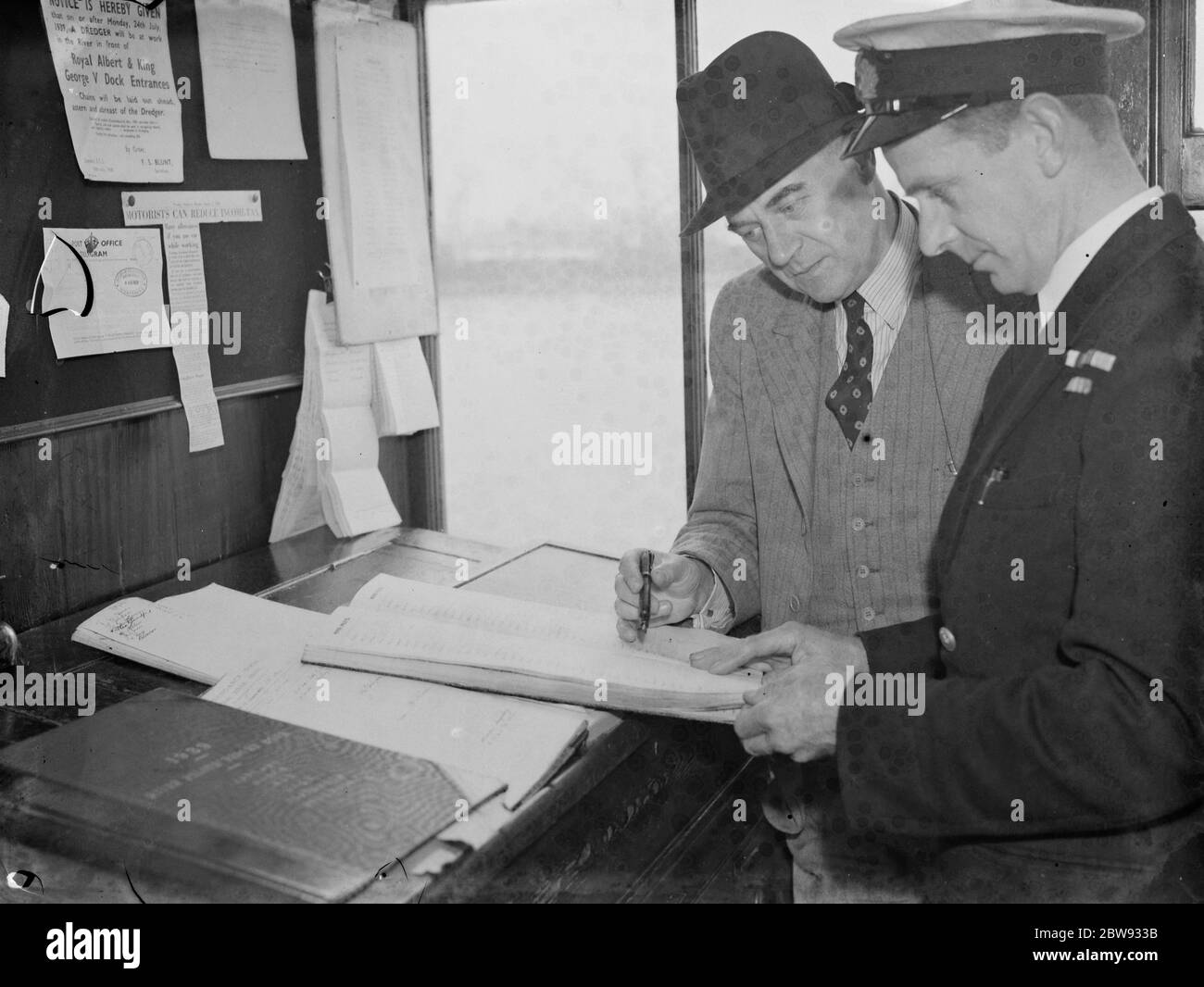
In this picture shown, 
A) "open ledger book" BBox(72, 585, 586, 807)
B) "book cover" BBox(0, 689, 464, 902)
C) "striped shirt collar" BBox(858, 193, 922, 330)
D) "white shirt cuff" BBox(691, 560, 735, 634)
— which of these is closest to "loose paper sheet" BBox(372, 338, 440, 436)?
"open ledger book" BBox(72, 585, 586, 807)

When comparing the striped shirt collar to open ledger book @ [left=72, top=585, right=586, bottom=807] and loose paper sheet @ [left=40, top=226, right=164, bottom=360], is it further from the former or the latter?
loose paper sheet @ [left=40, top=226, right=164, bottom=360]

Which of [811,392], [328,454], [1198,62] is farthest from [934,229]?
[328,454]

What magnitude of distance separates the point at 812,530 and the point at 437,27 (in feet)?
4.14

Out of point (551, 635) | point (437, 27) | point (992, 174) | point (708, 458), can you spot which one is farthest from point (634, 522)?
point (992, 174)

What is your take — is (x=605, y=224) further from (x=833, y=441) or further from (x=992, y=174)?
(x=992, y=174)

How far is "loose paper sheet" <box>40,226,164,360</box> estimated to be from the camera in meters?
1.52

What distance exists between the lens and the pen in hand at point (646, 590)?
4.25 ft

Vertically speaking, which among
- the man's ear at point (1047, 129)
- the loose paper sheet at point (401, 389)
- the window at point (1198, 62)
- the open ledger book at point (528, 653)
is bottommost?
the open ledger book at point (528, 653)

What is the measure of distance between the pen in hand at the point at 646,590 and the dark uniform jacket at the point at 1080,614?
30 cm

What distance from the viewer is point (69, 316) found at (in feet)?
5.09

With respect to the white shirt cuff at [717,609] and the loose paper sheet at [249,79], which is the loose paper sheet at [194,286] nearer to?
the loose paper sheet at [249,79]

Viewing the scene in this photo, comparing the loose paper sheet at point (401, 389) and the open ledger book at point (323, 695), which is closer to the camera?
the open ledger book at point (323, 695)

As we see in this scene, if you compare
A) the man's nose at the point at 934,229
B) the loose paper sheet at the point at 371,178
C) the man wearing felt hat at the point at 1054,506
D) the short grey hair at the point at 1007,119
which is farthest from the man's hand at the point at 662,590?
the loose paper sheet at the point at 371,178

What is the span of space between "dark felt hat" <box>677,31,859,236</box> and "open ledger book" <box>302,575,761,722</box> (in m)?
0.52
